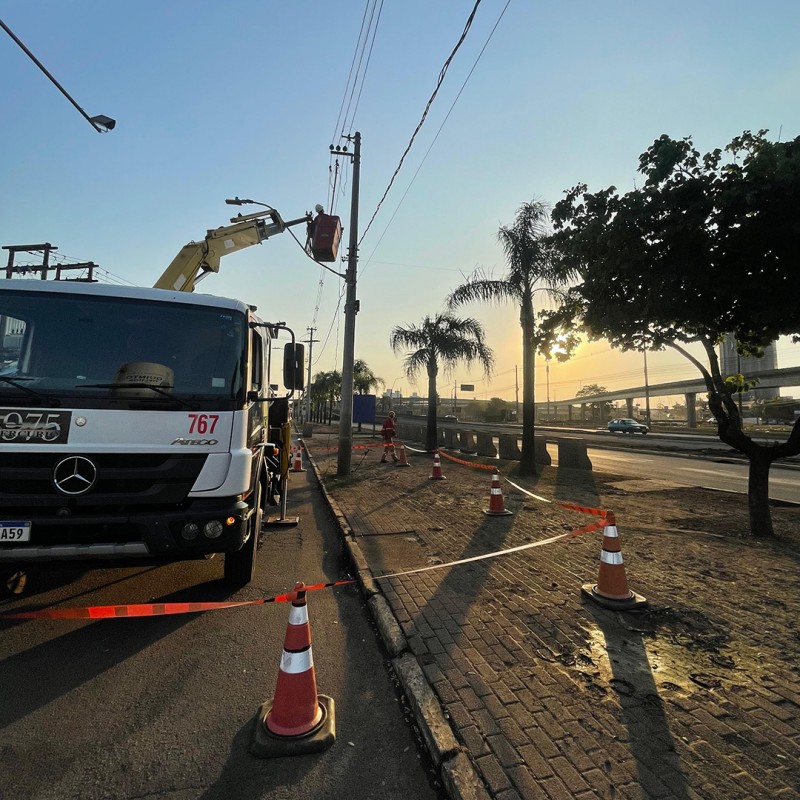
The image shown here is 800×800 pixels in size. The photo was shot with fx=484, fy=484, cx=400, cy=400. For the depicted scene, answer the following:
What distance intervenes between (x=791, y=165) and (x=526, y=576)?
16.5 ft

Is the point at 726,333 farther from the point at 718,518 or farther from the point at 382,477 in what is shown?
the point at 382,477

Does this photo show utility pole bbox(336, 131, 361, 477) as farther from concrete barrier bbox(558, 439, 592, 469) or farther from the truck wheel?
the truck wheel

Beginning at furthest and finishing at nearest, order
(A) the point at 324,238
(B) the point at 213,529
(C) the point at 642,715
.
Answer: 1. (A) the point at 324,238
2. (B) the point at 213,529
3. (C) the point at 642,715

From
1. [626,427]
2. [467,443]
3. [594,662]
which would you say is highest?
[626,427]

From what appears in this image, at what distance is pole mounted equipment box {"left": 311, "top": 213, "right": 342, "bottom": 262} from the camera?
39.4 ft

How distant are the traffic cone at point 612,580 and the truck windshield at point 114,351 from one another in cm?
347

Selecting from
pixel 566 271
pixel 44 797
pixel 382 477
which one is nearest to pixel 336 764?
pixel 44 797

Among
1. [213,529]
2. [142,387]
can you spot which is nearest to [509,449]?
[213,529]

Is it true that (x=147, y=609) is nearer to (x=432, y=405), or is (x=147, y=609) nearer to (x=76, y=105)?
(x=76, y=105)

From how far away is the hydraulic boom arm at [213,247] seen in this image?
7.81m

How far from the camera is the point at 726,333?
747cm

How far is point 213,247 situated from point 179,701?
7.15 metres

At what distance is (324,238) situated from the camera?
12023 millimetres

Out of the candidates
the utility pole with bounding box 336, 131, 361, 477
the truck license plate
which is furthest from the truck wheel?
the utility pole with bounding box 336, 131, 361, 477
